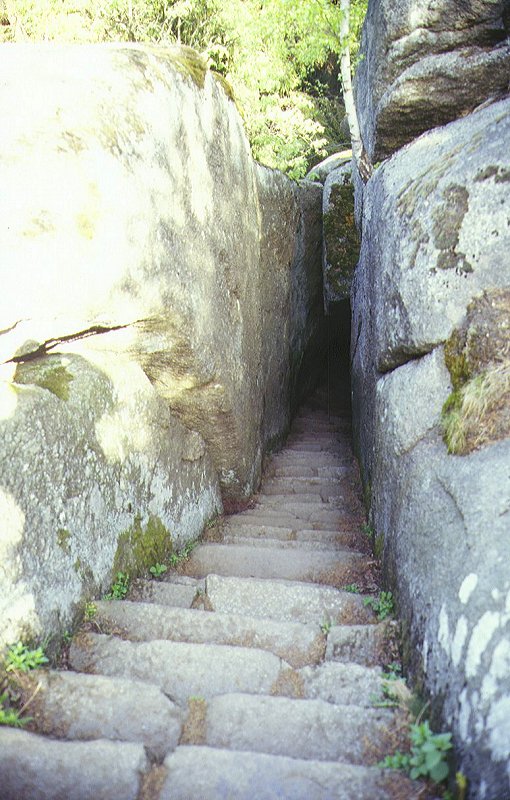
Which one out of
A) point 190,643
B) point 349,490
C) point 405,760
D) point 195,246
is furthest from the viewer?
point 349,490

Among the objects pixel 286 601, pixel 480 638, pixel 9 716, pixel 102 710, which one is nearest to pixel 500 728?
pixel 480 638

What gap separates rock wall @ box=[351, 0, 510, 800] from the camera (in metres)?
2.27

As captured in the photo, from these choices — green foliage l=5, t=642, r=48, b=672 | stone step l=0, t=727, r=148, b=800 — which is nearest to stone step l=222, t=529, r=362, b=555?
green foliage l=5, t=642, r=48, b=672

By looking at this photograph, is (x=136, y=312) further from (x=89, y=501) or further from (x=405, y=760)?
(x=405, y=760)

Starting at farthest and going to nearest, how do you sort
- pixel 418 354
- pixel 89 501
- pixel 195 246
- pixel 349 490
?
pixel 349 490, pixel 195 246, pixel 418 354, pixel 89 501

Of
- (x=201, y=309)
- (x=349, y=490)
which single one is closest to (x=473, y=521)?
(x=201, y=309)

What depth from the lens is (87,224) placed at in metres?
3.04

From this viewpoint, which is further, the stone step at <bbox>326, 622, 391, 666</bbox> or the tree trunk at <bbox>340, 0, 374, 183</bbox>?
the tree trunk at <bbox>340, 0, 374, 183</bbox>

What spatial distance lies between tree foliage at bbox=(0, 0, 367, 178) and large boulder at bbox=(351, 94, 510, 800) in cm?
A: 757

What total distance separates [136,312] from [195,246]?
1261 millimetres

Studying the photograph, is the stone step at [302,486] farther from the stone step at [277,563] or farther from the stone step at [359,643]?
the stone step at [359,643]

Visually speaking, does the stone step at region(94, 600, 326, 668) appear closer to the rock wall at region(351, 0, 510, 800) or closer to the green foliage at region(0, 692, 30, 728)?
the rock wall at region(351, 0, 510, 800)

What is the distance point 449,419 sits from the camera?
10.7 feet

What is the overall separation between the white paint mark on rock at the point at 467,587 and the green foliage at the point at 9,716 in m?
2.08
